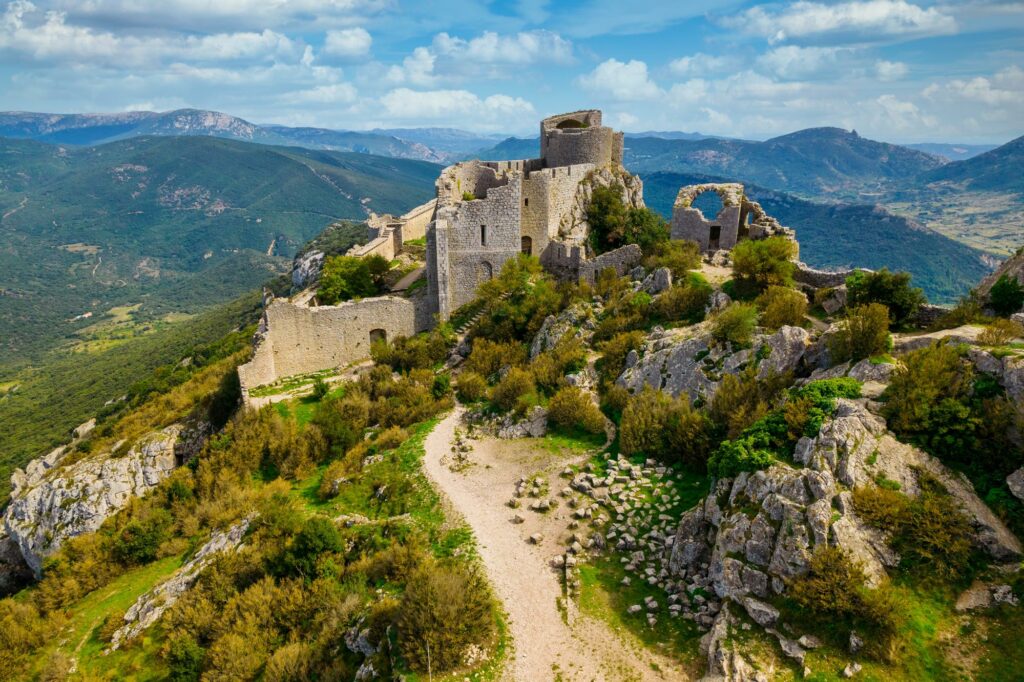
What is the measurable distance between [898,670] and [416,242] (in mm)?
34324

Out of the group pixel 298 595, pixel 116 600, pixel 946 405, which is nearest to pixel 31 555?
pixel 116 600

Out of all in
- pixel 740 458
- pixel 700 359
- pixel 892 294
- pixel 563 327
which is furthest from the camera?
pixel 563 327

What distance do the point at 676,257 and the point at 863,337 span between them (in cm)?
953

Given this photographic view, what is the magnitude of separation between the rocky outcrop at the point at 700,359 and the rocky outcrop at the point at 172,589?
1334cm

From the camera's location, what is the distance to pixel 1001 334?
42.5 ft

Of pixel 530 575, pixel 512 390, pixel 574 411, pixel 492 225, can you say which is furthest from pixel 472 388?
pixel 530 575

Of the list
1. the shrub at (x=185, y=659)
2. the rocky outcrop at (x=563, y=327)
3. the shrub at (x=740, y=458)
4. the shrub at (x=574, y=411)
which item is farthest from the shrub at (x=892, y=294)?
the shrub at (x=185, y=659)

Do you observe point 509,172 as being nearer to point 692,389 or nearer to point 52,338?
point 692,389

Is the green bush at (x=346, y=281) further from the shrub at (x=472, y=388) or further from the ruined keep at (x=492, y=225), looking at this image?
the shrub at (x=472, y=388)

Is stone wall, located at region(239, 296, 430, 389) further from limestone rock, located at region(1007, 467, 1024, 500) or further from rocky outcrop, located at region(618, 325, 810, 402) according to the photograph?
limestone rock, located at region(1007, 467, 1024, 500)

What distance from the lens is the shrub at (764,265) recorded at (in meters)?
20.9

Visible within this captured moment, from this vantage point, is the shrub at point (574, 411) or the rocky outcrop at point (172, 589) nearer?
the rocky outcrop at point (172, 589)

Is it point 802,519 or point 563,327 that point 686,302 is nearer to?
point 563,327

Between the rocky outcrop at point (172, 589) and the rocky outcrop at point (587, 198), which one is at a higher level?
the rocky outcrop at point (587, 198)
